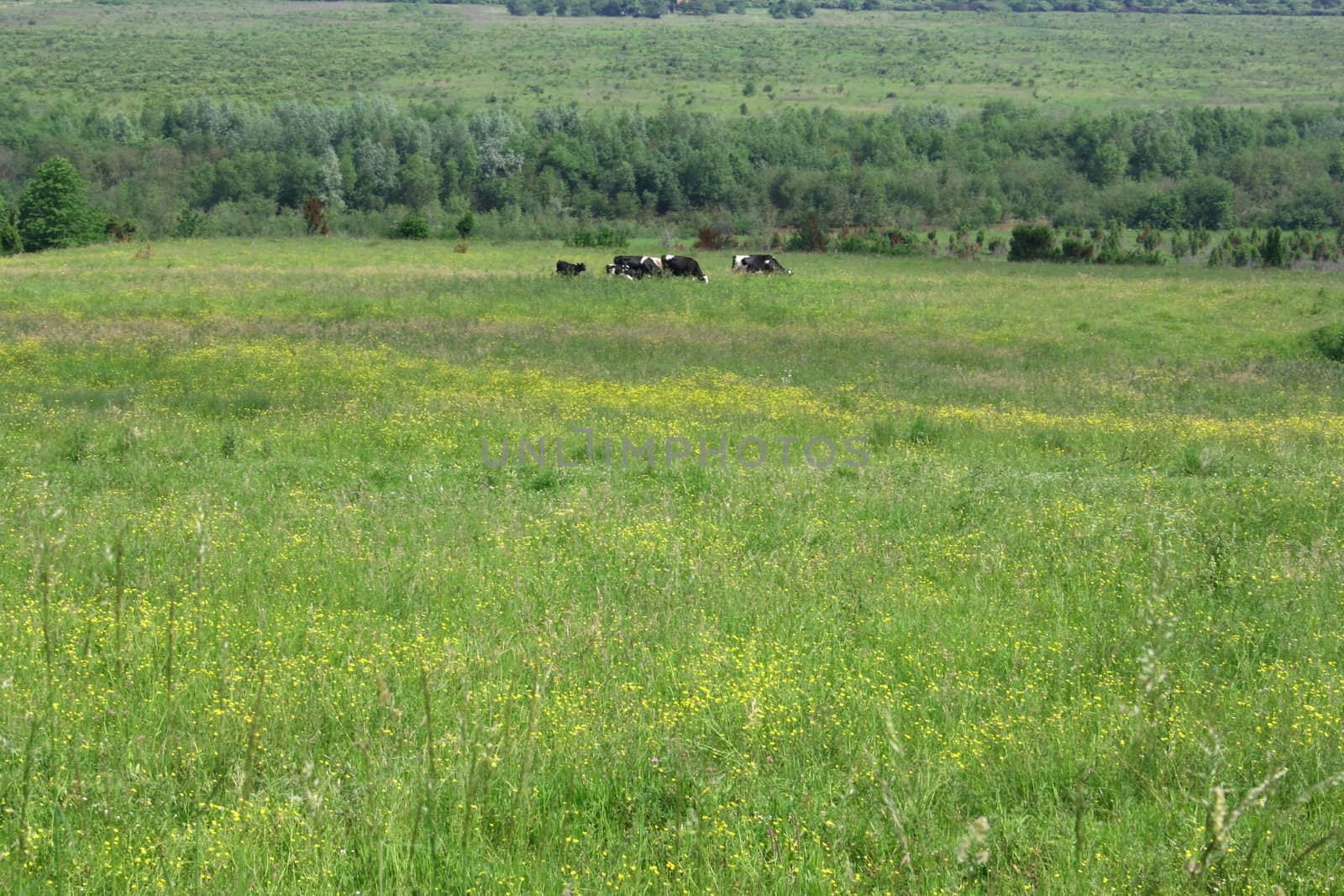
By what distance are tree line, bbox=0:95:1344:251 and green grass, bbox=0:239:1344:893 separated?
53.9m

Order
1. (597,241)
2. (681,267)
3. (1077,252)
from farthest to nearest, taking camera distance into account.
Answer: (597,241), (1077,252), (681,267)

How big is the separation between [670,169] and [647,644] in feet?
288

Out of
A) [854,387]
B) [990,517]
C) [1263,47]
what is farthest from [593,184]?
[1263,47]

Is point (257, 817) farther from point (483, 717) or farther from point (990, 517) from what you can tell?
point (990, 517)

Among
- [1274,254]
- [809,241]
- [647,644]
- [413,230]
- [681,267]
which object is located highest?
[647,644]

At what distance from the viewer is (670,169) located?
90.7 metres

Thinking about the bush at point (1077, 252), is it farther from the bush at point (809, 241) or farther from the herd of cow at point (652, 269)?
the herd of cow at point (652, 269)

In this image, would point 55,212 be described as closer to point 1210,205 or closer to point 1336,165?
point 1210,205

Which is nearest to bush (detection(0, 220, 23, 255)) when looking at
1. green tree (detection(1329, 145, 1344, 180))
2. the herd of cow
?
the herd of cow

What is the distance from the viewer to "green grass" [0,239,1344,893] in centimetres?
418

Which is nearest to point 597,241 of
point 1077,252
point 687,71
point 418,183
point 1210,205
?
point 1077,252

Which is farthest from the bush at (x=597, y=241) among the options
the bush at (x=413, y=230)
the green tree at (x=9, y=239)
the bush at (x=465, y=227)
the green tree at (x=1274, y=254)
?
the green tree at (x=1274, y=254)

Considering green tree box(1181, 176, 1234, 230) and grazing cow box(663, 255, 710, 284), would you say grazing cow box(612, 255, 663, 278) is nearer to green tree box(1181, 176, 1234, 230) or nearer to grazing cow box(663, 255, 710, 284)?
grazing cow box(663, 255, 710, 284)

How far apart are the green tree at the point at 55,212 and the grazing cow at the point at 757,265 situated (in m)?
33.0
